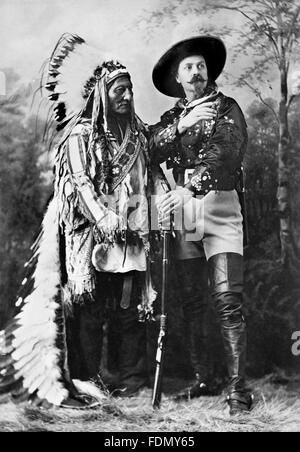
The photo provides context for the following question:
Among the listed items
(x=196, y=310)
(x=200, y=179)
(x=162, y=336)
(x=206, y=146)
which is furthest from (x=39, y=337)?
(x=206, y=146)

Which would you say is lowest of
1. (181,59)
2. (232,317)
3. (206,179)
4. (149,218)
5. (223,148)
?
(232,317)

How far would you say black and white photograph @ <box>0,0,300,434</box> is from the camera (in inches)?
151

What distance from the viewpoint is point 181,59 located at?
399cm

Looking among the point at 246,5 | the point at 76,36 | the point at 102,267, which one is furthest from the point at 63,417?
the point at 246,5

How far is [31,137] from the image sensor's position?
13.2ft

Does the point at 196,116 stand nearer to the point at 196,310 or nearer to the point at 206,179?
the point at 206,179

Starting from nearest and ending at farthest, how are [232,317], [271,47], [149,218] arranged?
[232,317], [149,218], [271,47]

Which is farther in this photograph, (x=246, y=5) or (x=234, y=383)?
(x=246, y=5)

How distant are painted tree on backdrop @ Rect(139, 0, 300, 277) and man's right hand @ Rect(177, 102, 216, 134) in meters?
0.24

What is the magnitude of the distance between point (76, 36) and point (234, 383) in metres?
2.21

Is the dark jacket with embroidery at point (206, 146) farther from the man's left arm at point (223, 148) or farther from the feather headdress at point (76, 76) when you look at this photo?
the feather headdress at point (76, 76)

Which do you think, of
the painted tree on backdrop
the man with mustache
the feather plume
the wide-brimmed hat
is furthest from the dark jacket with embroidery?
the feather plume

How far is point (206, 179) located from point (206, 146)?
0.20 metres
